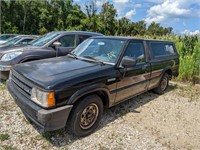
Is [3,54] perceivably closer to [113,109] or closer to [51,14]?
[113,109]

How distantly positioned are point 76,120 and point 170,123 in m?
2.25

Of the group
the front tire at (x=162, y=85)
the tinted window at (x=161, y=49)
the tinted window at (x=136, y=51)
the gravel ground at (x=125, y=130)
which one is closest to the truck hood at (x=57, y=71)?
the tinted window at (x=136, y=51)

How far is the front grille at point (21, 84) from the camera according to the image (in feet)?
10.3

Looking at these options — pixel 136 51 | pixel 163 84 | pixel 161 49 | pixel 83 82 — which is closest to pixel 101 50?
pixel 136 51

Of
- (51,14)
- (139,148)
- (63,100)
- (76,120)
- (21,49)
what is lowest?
(139,148)

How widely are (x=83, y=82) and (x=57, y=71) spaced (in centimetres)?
50

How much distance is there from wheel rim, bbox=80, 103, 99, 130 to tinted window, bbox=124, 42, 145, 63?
1.34 m

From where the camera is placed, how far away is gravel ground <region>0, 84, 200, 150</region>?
3.29 metres

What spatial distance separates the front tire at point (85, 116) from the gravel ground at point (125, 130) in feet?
0.51

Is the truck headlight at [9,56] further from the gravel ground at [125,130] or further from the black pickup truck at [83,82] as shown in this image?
the black pickup truck at [83,82]

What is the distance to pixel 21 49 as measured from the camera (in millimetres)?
5527

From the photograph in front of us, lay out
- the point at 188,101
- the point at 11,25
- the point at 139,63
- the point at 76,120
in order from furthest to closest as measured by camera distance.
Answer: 1. the point at 11,25
2. the point at 188,101
3. the point at 139,63
4. the point at 76,120

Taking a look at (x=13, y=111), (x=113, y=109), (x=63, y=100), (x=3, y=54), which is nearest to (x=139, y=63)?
(x=113, y=109)

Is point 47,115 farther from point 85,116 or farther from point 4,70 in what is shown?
point 4,70
